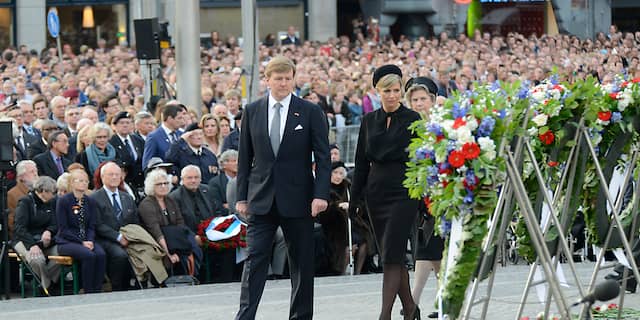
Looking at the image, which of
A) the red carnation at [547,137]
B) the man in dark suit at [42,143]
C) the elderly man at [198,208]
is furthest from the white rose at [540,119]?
the man in dark suit at [42,143]

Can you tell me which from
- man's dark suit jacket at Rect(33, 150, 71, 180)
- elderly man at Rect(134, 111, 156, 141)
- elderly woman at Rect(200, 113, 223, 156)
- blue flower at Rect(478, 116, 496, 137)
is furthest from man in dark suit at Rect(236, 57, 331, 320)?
elderly woman at Rect(200, 113, 223, 156)

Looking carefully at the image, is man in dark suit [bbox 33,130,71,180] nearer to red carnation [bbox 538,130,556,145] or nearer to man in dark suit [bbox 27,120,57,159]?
man in dark suit [bbox 27,120,57,159]

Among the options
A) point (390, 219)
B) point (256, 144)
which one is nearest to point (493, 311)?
point (390, 219)

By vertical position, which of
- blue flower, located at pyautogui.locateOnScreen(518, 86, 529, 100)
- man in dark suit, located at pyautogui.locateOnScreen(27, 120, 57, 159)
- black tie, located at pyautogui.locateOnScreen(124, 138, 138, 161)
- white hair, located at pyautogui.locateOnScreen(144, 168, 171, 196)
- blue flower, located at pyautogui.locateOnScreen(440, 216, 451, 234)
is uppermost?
blue flower, located at pyautogui.locateOnScreen(518, 86, 529, 100)

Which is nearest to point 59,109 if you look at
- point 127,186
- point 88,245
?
point 127,186

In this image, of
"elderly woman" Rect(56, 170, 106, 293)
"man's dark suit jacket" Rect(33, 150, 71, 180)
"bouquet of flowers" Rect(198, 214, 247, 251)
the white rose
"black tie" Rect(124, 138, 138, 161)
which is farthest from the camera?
"black tie" Rect(124, 138, 138, 161)

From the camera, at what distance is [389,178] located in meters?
11.1

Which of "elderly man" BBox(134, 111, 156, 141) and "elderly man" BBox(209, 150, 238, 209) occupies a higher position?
"elderly man" BBox(134, 111, 156, 141)

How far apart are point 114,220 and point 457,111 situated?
7.28 metres

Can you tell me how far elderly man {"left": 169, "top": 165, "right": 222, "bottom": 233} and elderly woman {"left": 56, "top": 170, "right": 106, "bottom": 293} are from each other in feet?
4.21

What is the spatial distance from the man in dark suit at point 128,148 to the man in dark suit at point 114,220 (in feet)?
4.47

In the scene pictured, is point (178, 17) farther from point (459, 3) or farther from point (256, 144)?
point (459, 3)

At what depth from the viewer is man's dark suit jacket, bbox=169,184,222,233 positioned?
15.9m

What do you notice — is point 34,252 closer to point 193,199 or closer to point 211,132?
point 193,199
